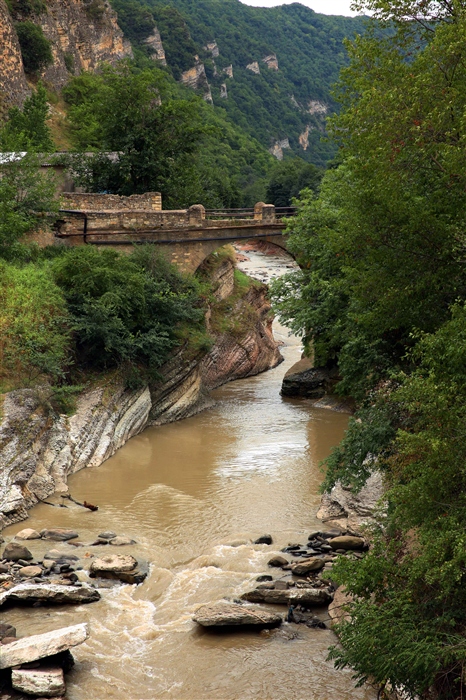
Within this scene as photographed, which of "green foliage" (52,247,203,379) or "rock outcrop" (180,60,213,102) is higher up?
"rock outcrop" (180,60,213,102)

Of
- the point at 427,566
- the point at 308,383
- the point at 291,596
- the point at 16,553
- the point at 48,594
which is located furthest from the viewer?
the point at 308,383

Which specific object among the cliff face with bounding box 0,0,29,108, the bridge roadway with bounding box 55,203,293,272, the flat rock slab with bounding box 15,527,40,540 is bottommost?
the flat rock slab with bounding box 15,527,40,540

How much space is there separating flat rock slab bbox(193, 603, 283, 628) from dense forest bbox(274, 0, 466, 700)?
1339mm

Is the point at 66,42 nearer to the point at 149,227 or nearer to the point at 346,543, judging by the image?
the point at 149,227

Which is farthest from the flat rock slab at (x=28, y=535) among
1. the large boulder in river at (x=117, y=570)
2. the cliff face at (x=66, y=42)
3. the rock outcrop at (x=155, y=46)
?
the rock outcrop at (x=155, y=46)

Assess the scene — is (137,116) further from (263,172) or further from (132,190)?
(263,172)

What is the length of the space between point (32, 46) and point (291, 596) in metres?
47.6

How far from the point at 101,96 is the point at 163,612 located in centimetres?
2579

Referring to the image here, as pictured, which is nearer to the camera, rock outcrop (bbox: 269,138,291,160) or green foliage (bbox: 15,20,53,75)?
green foliage (bbox: 15,20,53,75)

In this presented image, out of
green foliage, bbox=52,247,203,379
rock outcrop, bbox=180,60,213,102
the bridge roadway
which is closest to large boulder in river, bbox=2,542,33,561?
green foliage, bbox=52,247,203,379

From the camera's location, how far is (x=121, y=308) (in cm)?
2350

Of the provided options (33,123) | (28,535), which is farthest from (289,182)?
(28,535)

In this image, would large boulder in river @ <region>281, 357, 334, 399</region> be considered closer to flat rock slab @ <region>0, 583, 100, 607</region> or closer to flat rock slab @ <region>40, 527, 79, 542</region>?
flat rock slab @ <region>40, 527, 79, 542</region>

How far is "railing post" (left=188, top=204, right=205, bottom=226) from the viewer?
93.7 ft
